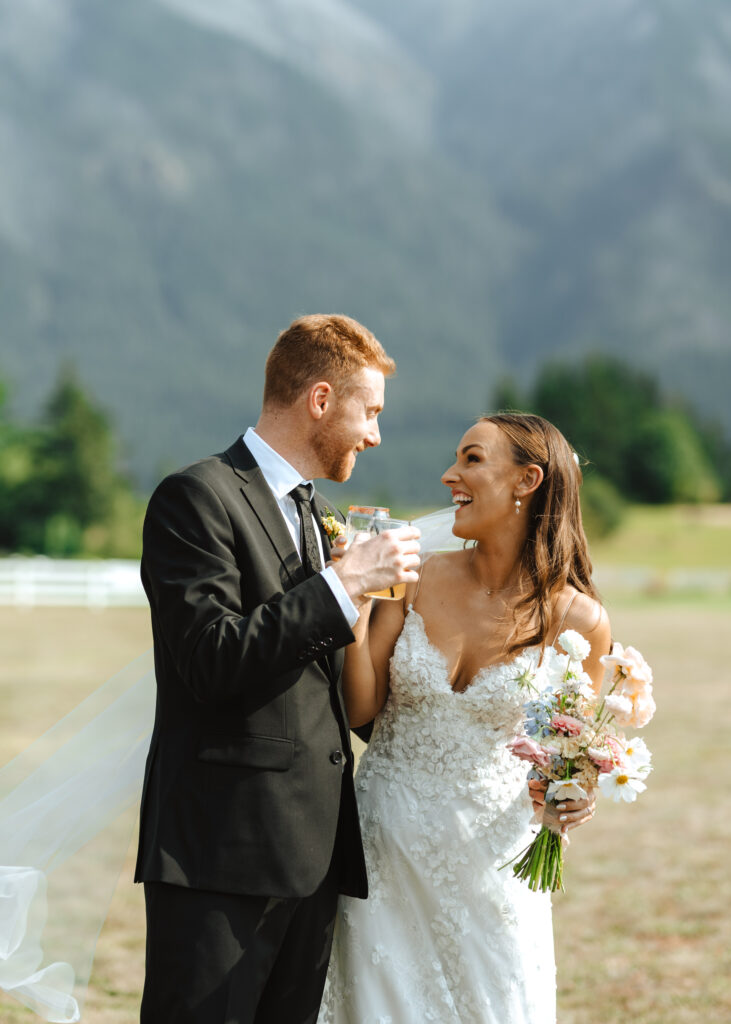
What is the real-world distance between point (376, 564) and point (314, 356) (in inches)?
27.6

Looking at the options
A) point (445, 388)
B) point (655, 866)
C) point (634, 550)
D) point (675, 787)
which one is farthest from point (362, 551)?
point (445, 388)

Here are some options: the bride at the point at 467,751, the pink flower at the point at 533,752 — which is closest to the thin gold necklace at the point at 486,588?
the bride at the point at 467,751

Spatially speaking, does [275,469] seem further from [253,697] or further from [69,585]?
[69,585]

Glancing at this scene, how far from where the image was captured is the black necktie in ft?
10.5

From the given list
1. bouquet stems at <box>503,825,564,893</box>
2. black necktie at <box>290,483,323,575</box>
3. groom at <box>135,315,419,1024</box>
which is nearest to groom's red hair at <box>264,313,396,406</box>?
groom at <box>135,315,419,1024</box>

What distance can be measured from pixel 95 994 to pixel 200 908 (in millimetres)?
3161

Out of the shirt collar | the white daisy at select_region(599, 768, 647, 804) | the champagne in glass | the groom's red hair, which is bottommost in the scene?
the white daisy at select_region(599, 768, 647, 804)

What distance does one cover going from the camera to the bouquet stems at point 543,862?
3.36m

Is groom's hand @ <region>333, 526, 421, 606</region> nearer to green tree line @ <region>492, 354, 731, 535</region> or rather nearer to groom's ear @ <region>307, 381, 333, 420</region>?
groom's ear @ <region>307, 381, 333, 420</region>

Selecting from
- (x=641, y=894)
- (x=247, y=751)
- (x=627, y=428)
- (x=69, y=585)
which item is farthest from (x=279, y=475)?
(x=627, y=428)

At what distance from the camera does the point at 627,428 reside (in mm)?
96062

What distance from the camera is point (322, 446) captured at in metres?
3.24

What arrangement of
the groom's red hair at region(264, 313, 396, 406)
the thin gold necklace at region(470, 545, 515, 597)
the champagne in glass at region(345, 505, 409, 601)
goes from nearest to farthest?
the champagne in glass at region(345, 505, 409, 601) < the groom's red hair at region(264, 313, 396, 406) < the thin gold necklace at region(470, 545, 515, 597)

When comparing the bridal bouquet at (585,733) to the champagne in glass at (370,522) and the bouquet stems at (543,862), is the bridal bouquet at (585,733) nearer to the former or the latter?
the bouquet stems at (543,862)
